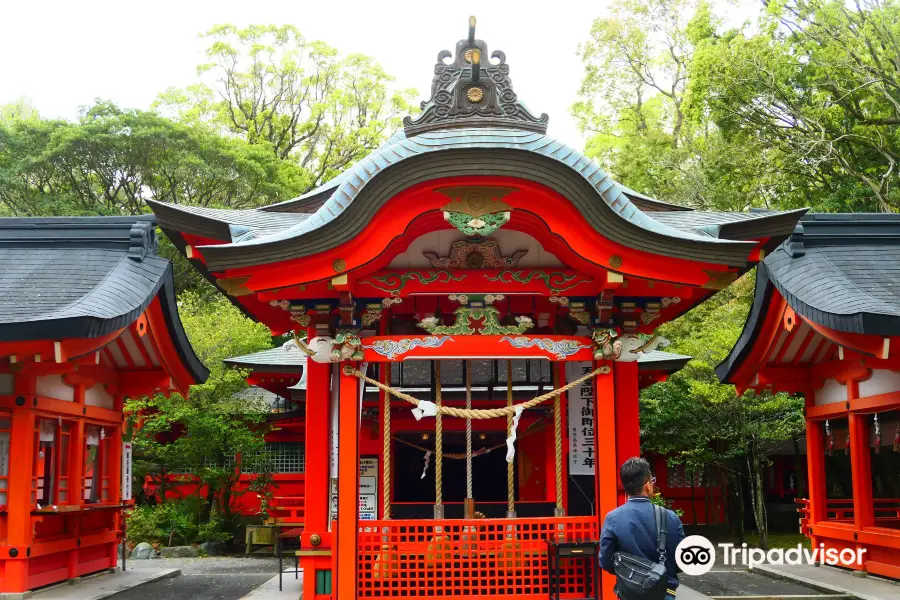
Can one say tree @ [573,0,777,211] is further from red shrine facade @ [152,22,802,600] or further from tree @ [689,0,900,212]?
red shrine facade @ [152,22,802,600]

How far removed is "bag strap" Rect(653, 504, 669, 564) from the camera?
15.1 ft

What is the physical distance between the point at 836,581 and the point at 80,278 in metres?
10.1

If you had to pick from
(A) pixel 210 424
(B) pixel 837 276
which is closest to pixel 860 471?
(B) pixel 837 276

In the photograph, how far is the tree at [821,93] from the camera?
1853 cm

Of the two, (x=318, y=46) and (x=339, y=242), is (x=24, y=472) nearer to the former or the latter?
(x=339, y=242)

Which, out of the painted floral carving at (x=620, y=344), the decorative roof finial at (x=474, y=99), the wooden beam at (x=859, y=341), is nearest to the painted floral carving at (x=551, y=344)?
the painted floral carving at (x=620, y=344)

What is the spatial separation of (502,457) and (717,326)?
203 inches

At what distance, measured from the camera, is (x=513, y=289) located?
843 cm

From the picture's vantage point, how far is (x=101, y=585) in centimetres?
1113

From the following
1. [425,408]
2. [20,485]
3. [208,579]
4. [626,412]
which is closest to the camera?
[425,408]

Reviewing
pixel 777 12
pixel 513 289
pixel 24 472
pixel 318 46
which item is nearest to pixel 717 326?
pixel 777 12

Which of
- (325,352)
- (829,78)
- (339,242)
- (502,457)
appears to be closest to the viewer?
(339,242)

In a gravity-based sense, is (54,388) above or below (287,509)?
above

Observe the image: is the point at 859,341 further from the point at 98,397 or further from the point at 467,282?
the point at 98,397
